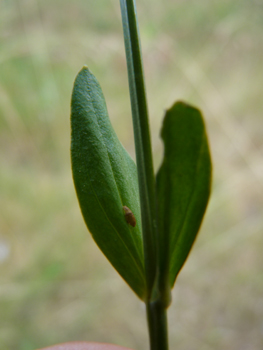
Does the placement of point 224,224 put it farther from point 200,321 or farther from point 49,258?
point 49,258

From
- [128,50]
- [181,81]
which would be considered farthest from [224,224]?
[128,50]

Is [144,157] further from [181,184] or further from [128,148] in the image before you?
[128,148]

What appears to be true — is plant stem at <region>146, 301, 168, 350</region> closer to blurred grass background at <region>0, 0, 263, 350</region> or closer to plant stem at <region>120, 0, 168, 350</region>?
plant stem at <region>120, 0, 168, 350</region>

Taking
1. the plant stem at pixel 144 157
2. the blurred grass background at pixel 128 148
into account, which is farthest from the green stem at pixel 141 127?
the blurred grass background at pixel 128 148

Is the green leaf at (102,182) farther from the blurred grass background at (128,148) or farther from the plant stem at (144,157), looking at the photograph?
the blurred grass background at (128,148)

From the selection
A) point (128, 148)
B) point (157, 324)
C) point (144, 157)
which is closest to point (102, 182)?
point (144, 157)

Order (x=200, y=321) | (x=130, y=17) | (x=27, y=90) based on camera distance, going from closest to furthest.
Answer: (x=130, y=17) < (x=200, y=321) < (x=27, y=90)

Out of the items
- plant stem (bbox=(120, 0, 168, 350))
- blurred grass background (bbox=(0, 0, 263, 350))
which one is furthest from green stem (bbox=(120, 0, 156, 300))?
blurred grass background (bbox=(0, 0, 263, 350))

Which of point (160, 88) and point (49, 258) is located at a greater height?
point (160, 88)
